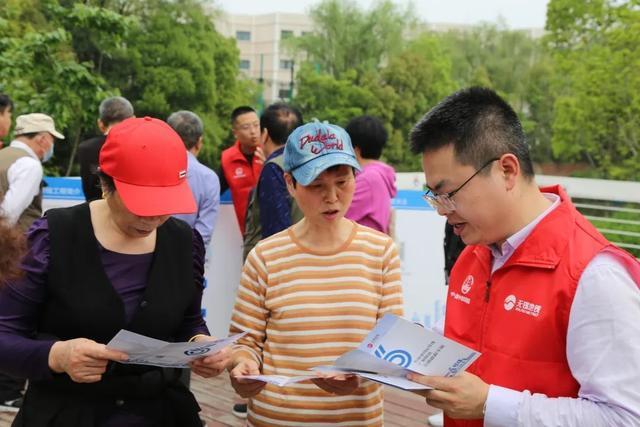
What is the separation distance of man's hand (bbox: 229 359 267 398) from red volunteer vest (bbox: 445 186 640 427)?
670 millimetres

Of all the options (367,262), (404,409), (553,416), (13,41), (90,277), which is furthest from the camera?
(13,41)

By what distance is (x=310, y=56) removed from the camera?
1871 inches

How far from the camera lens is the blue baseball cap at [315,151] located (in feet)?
7.44

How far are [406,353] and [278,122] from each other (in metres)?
2.94

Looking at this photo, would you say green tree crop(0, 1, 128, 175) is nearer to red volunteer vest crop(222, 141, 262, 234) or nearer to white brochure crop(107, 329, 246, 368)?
red volunteer vest crop(222, 141, 262, 234)

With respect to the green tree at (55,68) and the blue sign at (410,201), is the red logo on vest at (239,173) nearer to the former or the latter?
the blue sign at (410,201)

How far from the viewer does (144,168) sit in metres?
1.87

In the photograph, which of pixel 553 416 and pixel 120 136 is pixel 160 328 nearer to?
pixel 120 136

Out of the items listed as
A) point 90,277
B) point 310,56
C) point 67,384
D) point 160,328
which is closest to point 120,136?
point 90,277

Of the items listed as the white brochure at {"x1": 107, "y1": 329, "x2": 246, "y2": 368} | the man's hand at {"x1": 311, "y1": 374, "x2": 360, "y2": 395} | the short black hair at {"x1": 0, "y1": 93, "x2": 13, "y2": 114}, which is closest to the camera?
the white brochure at {"x1": 107, "y1": 329, "x2": 246, "y2": 368}

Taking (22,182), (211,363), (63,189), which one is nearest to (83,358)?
(211,363)

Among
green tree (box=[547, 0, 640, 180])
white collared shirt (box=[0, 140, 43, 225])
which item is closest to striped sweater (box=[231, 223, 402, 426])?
white collared shirt (box=[0, 140, 43, 225])

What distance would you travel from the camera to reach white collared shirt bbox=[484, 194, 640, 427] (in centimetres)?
142

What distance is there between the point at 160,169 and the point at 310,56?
1846 inches
